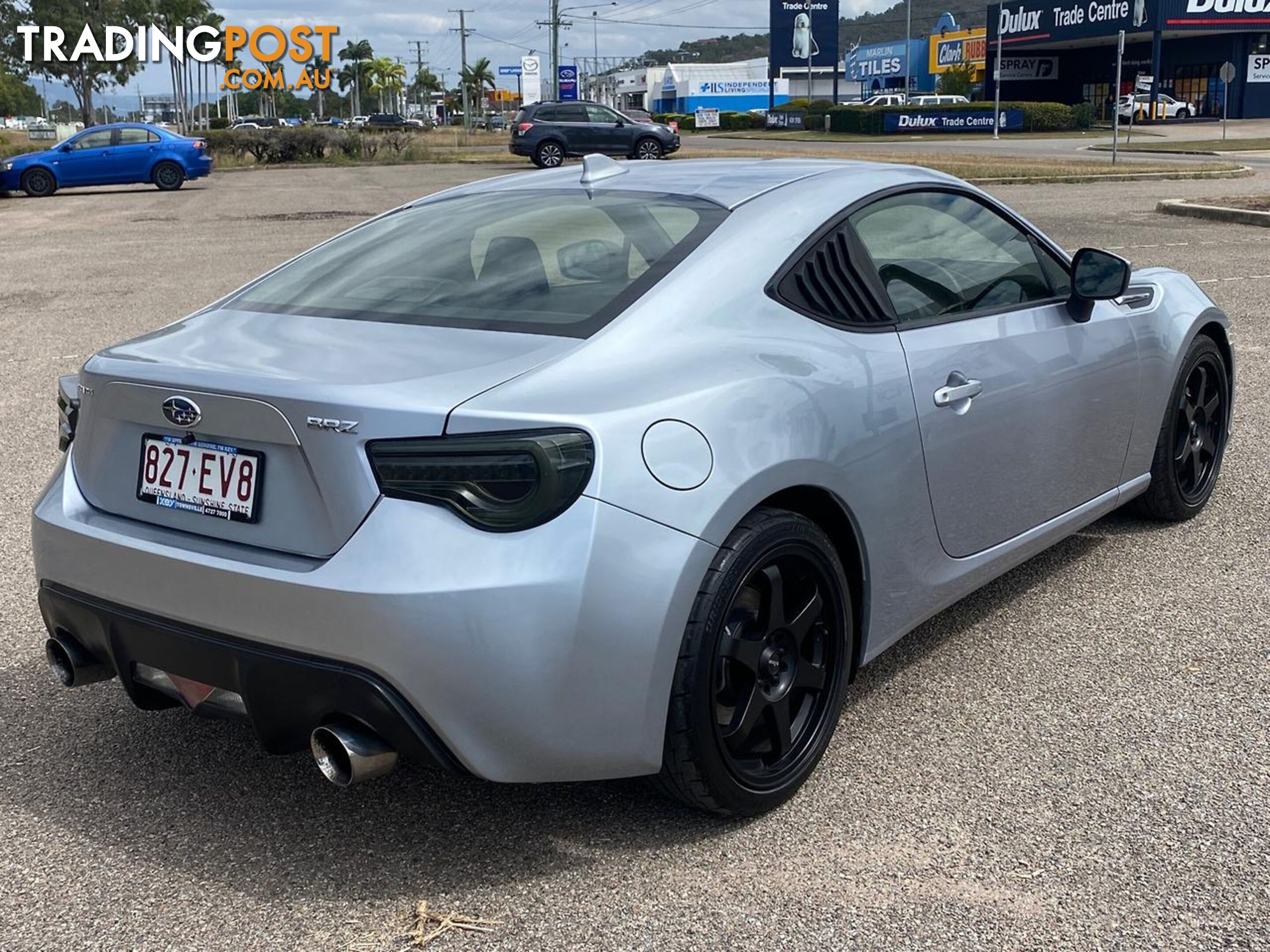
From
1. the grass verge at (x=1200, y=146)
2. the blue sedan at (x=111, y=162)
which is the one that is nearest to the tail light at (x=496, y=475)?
the blue sedan at (x=111, y=162)

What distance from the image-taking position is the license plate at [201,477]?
8.85 ft

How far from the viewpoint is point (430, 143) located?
189ft

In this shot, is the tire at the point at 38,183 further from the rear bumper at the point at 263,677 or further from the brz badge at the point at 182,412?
the brz badge at the point at 182,412

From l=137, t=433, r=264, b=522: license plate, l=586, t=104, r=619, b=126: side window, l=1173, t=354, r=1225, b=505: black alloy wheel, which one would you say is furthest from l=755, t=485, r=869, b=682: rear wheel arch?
l=586, t=104, r=619, b=126: side window

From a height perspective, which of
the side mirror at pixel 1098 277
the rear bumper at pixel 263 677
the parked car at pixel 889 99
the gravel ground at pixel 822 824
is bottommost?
the gravel ground at pixel 822 824

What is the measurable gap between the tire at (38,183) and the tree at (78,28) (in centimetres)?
4129

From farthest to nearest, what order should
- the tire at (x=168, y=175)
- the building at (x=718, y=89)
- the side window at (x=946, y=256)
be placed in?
the building at (x=718, y=89) < the tire at (x=168, y=175) < the side window at (x=946, y=256)

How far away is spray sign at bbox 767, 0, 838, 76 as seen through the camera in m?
94.6

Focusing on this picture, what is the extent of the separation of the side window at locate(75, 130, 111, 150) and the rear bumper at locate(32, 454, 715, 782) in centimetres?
2905

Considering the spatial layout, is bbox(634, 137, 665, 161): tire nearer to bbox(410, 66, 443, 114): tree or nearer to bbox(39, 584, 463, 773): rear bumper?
bbox(39, 584, 463, 773): rear bumper

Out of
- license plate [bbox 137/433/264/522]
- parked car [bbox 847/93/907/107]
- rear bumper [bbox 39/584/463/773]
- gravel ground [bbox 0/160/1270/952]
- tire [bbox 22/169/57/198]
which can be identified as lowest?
gravel ground [bbox 0/160/1270/952]

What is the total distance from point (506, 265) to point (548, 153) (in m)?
30.1

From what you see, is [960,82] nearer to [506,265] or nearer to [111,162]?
[111,162]

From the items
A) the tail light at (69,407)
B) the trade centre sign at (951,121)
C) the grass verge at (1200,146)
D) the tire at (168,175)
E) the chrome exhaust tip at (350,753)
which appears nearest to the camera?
the chrome exhaust tip at (350,753)
